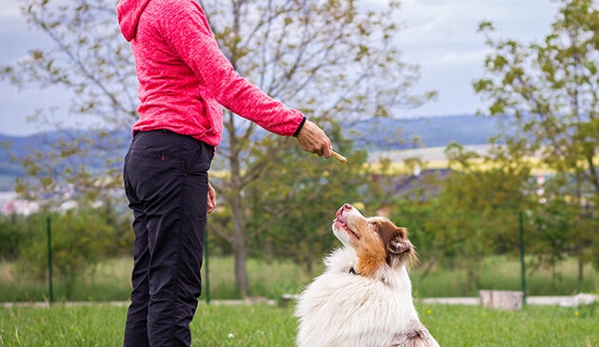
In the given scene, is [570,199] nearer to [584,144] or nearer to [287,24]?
[584,144]

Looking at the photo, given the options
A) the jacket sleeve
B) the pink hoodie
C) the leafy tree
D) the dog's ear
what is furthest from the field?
the leafy tree

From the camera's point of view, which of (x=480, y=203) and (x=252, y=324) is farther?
(x=480, y=203)

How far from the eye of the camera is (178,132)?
117 inches

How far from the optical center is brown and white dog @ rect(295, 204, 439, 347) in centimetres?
348

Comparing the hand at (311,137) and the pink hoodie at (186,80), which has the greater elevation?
the pink hoodie at (186,80)

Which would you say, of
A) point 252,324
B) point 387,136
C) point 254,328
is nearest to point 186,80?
point 254,328

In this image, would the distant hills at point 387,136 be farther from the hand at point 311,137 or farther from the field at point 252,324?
the hand at point 311,137

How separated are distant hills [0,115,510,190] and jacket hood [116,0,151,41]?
31.0 feet

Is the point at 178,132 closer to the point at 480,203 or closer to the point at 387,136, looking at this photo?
the point at 387,136

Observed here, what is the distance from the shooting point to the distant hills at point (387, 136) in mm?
12477

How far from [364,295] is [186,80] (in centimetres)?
141

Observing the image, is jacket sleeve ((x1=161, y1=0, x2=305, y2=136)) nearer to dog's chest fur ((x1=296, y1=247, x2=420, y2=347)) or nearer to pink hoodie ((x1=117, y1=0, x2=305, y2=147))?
pink hoodie ((x1=117, y1=0, x2=305, y2=147))

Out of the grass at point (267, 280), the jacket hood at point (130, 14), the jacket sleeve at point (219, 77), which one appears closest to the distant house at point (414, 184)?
the grass at point (267, 280)

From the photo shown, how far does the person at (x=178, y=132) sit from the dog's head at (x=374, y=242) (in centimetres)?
84
